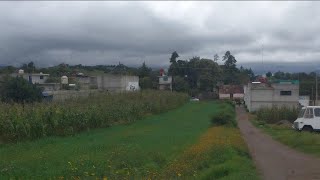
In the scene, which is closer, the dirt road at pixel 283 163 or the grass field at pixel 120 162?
the grass field at pixel 120 162

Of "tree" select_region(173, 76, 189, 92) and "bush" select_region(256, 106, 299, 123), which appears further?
"tree" select_region(173, 76, 189, 92)

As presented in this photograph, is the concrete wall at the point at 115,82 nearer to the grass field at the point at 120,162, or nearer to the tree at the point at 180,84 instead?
the tree at the point at 180,84

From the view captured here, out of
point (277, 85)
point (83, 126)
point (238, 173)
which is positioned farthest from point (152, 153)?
point (277, 85)

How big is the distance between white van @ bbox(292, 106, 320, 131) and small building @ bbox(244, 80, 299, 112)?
28343 mm

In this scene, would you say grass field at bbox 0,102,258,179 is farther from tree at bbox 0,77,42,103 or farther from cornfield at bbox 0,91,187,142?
tree at bbox 0,77,42,103

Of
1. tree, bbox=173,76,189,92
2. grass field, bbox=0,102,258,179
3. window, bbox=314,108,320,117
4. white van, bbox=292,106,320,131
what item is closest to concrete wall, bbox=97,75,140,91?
tree, bbox=173,76,189,92

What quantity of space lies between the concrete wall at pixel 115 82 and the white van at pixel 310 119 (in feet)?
172

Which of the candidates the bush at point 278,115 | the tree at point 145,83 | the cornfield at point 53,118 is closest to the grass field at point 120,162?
the cornfield at point 53,118

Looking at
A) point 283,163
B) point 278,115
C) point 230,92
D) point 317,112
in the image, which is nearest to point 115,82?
point 230,92

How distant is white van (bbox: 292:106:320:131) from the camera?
31.2m

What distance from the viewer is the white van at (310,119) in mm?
31219

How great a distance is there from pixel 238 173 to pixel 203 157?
3.36 metres

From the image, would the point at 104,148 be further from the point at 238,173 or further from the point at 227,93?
the point at 227,93

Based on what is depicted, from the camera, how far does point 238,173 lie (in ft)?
44.8
